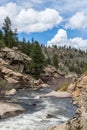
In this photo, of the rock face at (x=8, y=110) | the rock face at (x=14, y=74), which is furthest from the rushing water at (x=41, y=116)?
the rock face at (x=14, y=74)

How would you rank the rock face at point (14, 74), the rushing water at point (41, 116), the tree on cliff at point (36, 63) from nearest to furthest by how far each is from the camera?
the rushing water at point (41, 116) < the rock face at point (14, 74) < the tree on cliff at point (36, 63)

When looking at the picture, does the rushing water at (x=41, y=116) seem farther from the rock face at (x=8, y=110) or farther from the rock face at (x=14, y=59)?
the rock face at (x=14, y=59)

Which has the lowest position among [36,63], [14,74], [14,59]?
[14,74]

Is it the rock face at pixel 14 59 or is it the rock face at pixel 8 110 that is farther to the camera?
the rock face at pixel 14 59

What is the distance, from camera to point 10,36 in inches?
4446

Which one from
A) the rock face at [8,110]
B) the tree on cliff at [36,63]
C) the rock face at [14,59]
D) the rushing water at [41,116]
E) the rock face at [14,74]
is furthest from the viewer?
the rock face at [14,59]

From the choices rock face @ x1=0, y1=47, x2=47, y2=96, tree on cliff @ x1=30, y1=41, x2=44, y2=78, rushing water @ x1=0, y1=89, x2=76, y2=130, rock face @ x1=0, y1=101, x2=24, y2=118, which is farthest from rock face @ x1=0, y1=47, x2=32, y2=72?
rock face @ x1=0, y1=101, x2=24, y2=118

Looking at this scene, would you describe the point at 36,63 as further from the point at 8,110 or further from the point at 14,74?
the point at 8,110

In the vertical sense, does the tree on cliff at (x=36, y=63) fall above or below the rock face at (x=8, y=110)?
above

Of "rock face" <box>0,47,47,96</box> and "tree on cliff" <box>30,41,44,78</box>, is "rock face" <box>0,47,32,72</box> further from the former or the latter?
"tree on cliff" <box>30,41,44,78</box>

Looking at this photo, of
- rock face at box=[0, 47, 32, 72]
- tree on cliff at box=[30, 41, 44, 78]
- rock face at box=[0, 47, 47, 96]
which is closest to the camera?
rock face at box=[0, 47, 47, 96]

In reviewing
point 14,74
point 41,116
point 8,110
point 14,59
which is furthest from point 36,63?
point 41,116

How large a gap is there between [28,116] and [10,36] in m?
82.7

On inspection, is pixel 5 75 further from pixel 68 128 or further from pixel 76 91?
pixel 68 128
